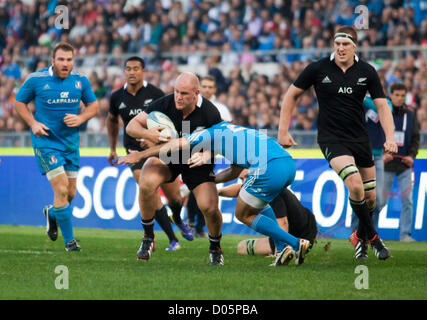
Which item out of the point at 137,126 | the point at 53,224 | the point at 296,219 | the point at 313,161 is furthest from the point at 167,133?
the point at 313,161

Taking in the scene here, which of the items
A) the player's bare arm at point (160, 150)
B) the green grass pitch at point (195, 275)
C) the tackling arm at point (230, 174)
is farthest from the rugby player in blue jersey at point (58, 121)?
the tackling arm at point (230, 174)

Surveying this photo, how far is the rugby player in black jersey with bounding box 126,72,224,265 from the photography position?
8.40m

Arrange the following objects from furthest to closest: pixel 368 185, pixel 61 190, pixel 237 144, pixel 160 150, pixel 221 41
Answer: pixel 221 41 < pixel 61 190 < pixel 368 185 < pixel 160 150 < pixel 237 144

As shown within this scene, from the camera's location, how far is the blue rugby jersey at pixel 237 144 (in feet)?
26.2

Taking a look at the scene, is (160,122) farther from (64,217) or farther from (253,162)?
(64,217)

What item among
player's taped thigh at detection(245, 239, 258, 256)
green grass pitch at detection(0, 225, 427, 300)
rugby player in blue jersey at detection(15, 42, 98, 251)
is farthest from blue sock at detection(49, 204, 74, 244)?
player's taped thigh at detection(245, 239, 258, 256)

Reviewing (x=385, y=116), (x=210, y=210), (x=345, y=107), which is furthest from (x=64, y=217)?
(x=385, y=116)

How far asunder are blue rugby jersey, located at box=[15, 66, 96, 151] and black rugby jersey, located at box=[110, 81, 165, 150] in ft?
2.88

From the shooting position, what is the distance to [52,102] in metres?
10.2

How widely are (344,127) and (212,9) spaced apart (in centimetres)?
1345

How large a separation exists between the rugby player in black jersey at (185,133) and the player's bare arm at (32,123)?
1.72m

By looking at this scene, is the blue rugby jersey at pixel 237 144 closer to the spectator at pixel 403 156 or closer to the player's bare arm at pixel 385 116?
the player's bare arm at pixel 385 116

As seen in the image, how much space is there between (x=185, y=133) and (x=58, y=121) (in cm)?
240

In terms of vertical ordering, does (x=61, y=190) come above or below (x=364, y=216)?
above
